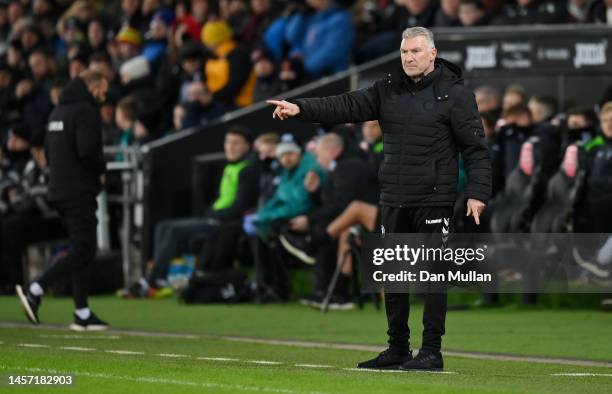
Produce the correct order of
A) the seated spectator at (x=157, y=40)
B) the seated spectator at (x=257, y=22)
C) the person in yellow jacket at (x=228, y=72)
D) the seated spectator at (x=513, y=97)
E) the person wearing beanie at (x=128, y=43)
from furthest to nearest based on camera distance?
the person wearing beanie at (x=128, y=43), the seated spectator at (x=157, y=40), the seated spectator at (x=257, y=22), the person in yellow jacket at (x=228, y=72), the seated spectator at (x=513, y=97)

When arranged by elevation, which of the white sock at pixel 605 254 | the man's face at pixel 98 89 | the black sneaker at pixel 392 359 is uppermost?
the man's face at pixel 98 89

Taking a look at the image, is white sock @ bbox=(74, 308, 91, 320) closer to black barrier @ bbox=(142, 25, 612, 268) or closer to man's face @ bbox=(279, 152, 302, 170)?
man's face @ bbox=(279, 152, 302, 170)

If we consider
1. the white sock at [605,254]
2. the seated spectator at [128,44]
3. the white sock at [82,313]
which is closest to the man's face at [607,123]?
the white sock at [605,254]

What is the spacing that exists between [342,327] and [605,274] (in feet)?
8.70

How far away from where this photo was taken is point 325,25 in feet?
69.5

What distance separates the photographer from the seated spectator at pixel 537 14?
19016 millimetres

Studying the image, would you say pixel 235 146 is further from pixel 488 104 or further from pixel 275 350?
pixel 275 350

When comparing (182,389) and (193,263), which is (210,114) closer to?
(193,263)

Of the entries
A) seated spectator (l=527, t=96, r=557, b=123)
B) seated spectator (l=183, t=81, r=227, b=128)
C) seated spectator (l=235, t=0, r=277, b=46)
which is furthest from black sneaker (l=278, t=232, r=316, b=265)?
seated spectator (l=235, t=0, r=277, b=46)

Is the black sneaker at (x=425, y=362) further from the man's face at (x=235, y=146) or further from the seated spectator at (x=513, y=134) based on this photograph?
the man's face at (x=235, y=146)

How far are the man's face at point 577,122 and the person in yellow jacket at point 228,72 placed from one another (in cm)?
681

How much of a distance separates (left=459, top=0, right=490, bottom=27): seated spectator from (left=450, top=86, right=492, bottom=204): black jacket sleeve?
9.48 meters

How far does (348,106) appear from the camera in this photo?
33.8ft

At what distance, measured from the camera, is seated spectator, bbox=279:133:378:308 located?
54.4 ft
